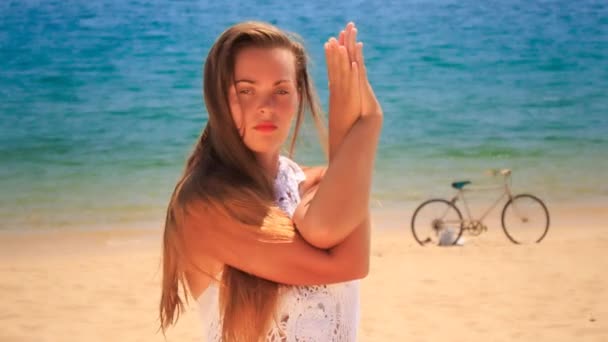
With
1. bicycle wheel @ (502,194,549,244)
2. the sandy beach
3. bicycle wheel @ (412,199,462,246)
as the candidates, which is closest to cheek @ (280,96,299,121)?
the sandy beach

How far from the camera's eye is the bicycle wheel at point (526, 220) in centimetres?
1197

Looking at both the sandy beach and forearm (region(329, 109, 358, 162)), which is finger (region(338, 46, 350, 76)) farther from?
the sandy beach

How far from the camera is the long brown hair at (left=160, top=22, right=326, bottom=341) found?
1.67m

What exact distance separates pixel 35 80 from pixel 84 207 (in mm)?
12906

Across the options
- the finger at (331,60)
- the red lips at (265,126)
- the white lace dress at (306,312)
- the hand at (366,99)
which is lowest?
the white lace dress at (306,312)

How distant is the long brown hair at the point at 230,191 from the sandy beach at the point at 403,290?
5.79 m

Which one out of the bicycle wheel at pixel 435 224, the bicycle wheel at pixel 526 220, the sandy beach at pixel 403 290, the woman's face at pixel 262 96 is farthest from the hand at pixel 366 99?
the bicycle wheel at pixel 526 220

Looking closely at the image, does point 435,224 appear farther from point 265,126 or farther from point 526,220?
point 265,126

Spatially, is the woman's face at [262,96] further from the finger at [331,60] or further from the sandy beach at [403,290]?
the sandy beach at [403,290]

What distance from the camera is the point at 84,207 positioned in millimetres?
14500

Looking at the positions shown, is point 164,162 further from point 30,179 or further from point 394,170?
point 394,170

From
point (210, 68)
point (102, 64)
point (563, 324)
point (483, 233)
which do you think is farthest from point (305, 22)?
point (210, 68)

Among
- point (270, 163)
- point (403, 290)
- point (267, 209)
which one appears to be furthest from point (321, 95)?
point (267, 209)

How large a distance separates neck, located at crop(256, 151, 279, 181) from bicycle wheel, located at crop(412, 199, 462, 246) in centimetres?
976
